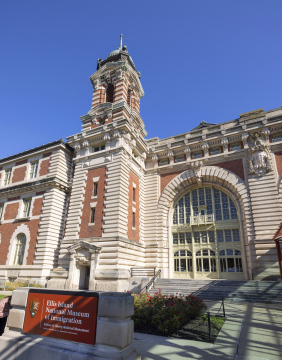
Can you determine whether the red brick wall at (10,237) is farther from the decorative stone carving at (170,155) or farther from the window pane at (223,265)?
the window pane at (223,265)

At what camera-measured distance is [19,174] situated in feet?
95.8

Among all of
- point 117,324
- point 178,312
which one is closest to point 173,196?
point 178,312

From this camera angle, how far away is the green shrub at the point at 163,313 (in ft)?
27.2

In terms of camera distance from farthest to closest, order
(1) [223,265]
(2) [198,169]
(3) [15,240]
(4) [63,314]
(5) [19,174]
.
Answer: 1. (5) [19,174]
2. (3) [15,240]
3. (2) [198,169]
4. (1) [223,265]
5. (4) [63,314]

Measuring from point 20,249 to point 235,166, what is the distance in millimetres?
24247

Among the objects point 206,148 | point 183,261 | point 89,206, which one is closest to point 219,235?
point 183,261

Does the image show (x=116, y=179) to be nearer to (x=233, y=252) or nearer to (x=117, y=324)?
(x=233, y=252)

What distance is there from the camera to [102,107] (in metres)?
27.8

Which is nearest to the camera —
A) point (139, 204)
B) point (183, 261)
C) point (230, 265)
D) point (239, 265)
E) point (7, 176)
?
point (239, 265)

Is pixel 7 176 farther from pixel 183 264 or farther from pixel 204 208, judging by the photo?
pixel 204 208

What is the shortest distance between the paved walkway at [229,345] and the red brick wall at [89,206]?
14.2 meters

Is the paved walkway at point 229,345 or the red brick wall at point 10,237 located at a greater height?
the red brick wall at point 10,237

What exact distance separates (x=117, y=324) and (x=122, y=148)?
64.6 feet

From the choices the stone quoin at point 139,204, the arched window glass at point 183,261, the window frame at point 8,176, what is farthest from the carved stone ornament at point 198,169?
the window frame at point 8,176
